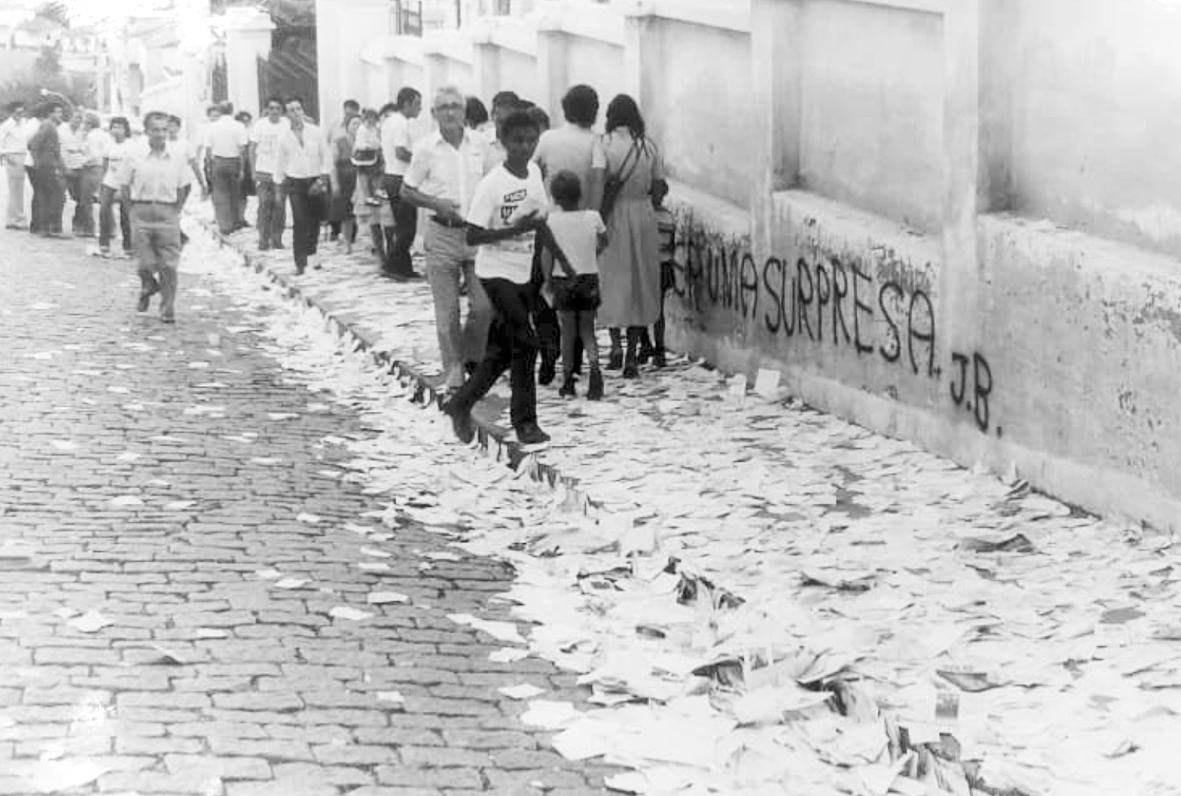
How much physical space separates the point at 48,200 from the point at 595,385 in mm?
16799

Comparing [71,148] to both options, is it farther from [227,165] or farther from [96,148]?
[227,165]

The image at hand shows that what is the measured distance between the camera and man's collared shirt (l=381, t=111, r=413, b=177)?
1947 centimetres

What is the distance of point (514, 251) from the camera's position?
11.0m

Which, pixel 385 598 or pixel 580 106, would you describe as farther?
pixel 580 106

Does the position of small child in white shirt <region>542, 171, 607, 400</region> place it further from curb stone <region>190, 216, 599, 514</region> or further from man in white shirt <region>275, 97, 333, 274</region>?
man in white shirt <region>275, 97, 333, 274</region>

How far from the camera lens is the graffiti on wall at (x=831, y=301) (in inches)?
401

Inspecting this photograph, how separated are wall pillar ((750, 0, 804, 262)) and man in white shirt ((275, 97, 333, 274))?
8946mm

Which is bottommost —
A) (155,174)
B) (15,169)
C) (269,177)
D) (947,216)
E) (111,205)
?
(111,205)

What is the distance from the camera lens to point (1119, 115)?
344 inches

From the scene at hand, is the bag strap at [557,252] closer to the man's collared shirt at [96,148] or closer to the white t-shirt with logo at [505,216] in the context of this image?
the white t-shirt with logo at [505,216]

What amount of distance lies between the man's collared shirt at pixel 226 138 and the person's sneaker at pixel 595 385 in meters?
14.1

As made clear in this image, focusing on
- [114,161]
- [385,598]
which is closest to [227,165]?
[114,161]

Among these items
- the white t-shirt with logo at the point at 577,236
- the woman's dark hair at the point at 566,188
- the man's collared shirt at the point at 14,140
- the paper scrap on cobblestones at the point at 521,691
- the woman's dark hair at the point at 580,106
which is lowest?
the paper scrap on cobblestones at the point at 521,691

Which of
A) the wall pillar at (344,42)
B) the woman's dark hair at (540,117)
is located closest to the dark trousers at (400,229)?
the woman's dark hair at (540,117)
